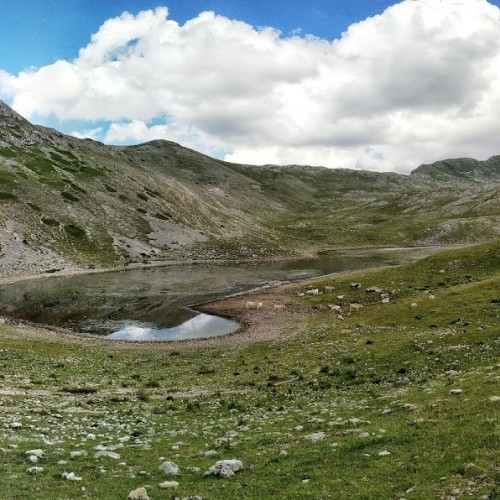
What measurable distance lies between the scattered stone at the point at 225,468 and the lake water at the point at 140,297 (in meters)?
46.1

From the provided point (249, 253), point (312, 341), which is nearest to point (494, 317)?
point (312, 341)

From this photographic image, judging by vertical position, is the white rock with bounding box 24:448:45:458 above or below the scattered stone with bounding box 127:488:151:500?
above

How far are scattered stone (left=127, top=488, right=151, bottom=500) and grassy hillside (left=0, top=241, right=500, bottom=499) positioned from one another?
0.57 m

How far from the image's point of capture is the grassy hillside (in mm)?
14641

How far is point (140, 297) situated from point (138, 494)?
3028 inches

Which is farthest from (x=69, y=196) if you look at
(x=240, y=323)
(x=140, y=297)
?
(x=240, y=323)

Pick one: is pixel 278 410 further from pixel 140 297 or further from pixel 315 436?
pixel 140 297

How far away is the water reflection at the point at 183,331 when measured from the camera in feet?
204

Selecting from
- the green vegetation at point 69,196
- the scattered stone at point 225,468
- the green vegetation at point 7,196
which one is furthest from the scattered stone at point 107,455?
the green vegetation at point 69,196

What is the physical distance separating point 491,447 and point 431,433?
2.72m

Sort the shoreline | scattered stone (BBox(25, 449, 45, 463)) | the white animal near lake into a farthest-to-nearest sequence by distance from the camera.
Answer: the white animal near lake → the shoreline → scattered stone (BBox(25, 449, 45, 463))

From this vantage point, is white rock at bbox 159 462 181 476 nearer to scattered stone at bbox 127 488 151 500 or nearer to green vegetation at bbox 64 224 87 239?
scattered stone at bbox 127 488 151 500

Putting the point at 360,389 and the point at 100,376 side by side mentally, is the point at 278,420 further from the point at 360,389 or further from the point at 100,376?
the point at 100,376

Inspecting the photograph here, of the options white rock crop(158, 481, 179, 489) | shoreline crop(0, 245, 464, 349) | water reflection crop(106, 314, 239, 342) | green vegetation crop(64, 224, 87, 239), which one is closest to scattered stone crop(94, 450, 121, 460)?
white rock crop(158, 481, 179, 489)
